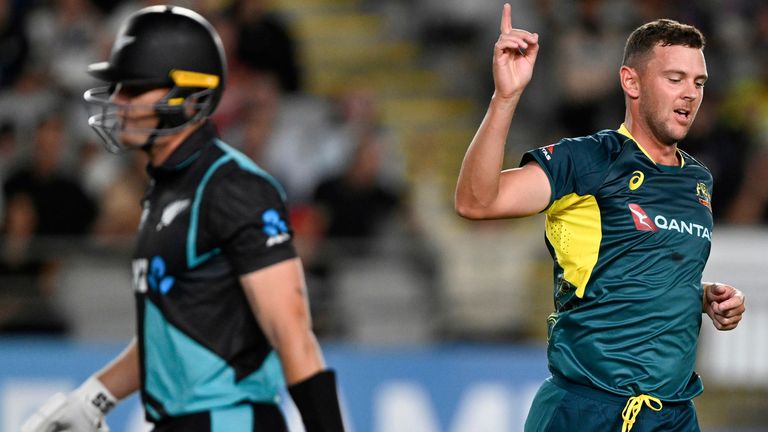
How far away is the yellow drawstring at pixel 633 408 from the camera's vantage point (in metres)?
4.02

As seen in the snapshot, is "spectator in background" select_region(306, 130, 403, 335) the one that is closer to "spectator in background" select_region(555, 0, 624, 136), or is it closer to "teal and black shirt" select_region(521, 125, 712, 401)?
"spectator in background" select_region(555, 0, 624, 136)

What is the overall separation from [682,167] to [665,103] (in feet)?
0.81

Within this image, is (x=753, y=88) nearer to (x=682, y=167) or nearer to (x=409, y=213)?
(x=409, y=213)

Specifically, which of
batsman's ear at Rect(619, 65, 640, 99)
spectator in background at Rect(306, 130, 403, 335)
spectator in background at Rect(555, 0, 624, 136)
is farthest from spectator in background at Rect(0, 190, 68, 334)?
batsman's ear at Rect(619, 65, 640, 99)

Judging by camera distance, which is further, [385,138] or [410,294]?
[385,138]

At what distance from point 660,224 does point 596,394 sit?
541mm

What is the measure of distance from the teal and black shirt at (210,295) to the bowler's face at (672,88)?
3.82 feet

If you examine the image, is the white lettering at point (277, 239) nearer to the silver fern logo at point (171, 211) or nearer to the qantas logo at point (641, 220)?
the silver fern logo at point (171, 211)

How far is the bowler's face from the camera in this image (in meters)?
4.07

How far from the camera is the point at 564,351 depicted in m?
4.13

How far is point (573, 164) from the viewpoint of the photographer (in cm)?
404

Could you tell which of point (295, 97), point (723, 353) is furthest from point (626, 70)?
point (295, 97)

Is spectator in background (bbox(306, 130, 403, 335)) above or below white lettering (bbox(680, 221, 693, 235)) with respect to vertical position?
below

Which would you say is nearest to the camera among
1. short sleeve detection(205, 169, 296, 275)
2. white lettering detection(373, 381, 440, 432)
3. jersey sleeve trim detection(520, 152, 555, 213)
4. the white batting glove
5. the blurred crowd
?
jersey sleeve trim detection(520, 152, 555, 213)
